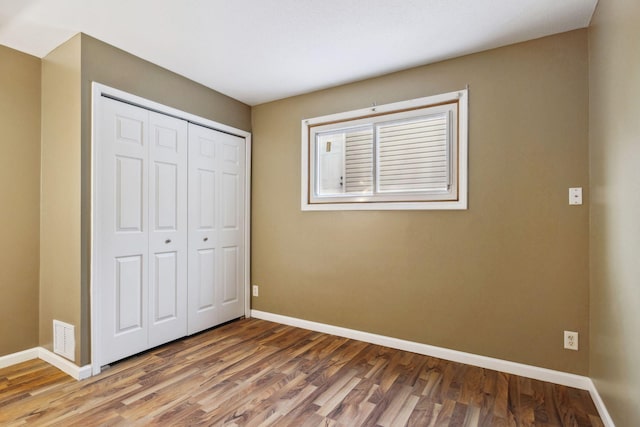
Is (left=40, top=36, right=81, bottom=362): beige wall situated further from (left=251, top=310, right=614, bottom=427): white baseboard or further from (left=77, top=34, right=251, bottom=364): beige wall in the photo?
(left=251, top=310, right=614, bottom=427): white baseboard

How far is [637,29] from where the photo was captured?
54.0 inches

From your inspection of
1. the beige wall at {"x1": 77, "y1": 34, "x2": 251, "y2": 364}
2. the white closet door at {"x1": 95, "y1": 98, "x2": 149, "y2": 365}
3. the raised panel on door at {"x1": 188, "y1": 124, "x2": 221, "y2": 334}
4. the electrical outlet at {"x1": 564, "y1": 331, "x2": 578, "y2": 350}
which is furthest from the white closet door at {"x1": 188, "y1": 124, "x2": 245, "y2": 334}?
the electrical outlet at {"x1": 564, "y1": 331, "x2": 578, "y2": 350}

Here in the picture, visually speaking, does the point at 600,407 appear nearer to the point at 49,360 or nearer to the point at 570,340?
the point at 570,340

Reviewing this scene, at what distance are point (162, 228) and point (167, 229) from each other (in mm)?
50

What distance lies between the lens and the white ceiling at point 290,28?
1986mm

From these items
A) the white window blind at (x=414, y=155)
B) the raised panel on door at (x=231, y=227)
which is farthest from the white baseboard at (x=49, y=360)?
the white window blind at (x=414, y=155)

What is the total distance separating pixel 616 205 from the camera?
1656 mm

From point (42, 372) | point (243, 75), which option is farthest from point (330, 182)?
point (42, 372)

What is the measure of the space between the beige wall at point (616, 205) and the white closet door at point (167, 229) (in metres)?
3.01

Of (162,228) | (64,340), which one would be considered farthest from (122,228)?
(64,340)

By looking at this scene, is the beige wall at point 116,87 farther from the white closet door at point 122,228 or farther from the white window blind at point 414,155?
the white window blind at point 414,155

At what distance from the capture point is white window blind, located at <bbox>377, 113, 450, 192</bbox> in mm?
2703

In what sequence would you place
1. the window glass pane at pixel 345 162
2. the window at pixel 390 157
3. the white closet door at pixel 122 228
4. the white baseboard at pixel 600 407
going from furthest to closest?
the window glass pane at pixel 345 162 < the window at pixel 390 157 < the white closet door at pixel 122 228 < the white baseboard at pixel 600 407

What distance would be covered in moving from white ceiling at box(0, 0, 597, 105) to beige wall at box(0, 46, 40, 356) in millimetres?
272
